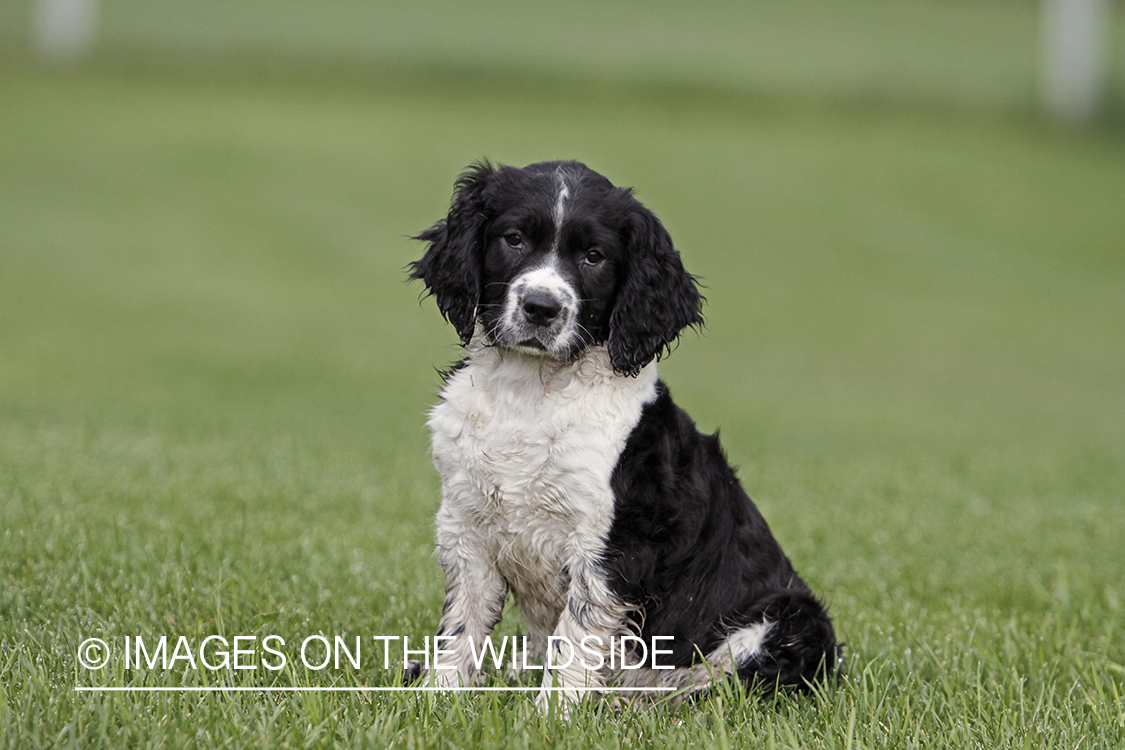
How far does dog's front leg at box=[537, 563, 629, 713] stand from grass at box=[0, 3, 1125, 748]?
0.18 meters

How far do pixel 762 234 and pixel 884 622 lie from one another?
22440mm

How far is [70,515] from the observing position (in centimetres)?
619

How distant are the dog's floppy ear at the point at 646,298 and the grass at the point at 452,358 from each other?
51.9 inches

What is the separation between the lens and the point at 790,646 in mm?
4191

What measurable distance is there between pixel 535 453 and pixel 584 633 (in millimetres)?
683

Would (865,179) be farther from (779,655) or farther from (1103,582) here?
(779,655)

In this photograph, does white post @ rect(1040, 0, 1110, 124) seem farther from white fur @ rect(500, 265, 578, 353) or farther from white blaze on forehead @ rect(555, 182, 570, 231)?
white fur @ rect(500, 265, 578, 353)

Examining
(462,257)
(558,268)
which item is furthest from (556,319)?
(462,257)

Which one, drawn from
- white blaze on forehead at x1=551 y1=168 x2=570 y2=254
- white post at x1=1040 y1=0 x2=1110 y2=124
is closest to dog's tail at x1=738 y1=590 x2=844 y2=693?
white blaze on forehead at x1=551 y1=168 x2=570 y2=254

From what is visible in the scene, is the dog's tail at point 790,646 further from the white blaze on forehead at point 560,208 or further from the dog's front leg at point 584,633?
the white blaze on forehead at point 560,208

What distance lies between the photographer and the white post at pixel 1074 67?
124 ft

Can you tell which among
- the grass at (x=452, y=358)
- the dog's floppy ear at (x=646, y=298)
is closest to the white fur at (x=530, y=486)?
the dog's floppy ear at (x=646, y=298)

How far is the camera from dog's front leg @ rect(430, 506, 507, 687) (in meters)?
4.14

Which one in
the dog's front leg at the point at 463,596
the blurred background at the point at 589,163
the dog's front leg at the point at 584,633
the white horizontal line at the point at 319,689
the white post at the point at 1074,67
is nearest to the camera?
the white horizontal line at the point at 319,689
